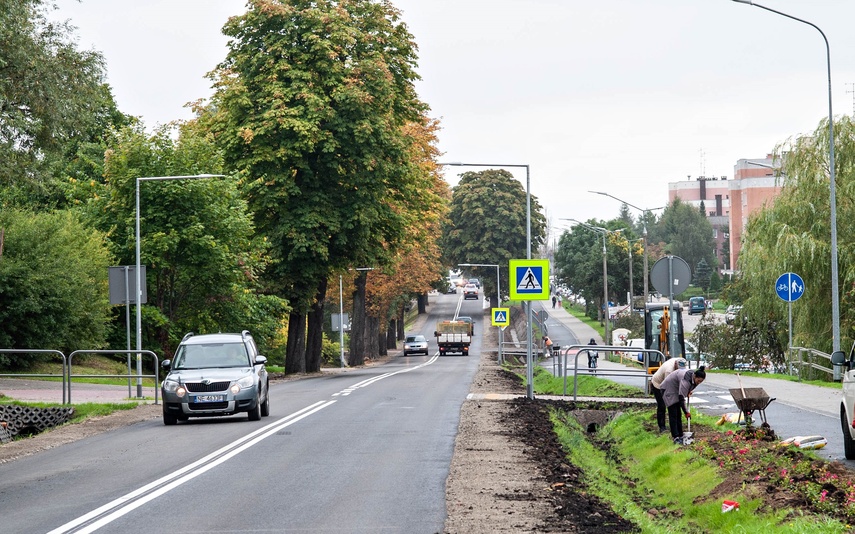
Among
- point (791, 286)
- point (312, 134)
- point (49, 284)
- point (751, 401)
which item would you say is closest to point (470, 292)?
point (312, 134)

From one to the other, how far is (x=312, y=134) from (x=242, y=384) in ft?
76.0

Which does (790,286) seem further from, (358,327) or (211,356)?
(358,327)

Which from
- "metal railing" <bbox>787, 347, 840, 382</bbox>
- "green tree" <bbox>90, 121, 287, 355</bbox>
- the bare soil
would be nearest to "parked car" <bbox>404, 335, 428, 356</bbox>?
"green tree" <bbox>90, 121, 287, 355</bbox>

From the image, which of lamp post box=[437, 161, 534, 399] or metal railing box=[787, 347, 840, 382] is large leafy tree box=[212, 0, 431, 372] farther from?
metal railing box=[787, 347, 840, 382]

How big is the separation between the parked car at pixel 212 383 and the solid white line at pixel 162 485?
1.27 metres

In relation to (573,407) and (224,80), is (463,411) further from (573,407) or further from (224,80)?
(224,80)

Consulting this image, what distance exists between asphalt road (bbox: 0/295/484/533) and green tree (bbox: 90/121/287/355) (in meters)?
18.8

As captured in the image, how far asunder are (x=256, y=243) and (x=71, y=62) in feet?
71.5

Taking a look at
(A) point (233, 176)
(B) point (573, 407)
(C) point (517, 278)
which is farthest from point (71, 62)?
(A) point (233, 176)

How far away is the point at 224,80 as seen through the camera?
158ft

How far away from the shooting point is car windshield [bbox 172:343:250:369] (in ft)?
76.2

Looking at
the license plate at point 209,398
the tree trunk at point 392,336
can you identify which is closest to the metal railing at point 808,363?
the license plate at point 209,398

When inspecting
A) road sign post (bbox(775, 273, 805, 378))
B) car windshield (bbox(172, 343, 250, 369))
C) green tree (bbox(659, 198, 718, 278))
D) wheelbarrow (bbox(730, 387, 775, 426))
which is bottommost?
wheelbarrow (bbox(730, 387, 775, 426))

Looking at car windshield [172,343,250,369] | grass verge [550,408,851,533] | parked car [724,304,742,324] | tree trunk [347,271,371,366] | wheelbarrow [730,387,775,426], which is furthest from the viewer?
tree trunk [347,271,371,366]
